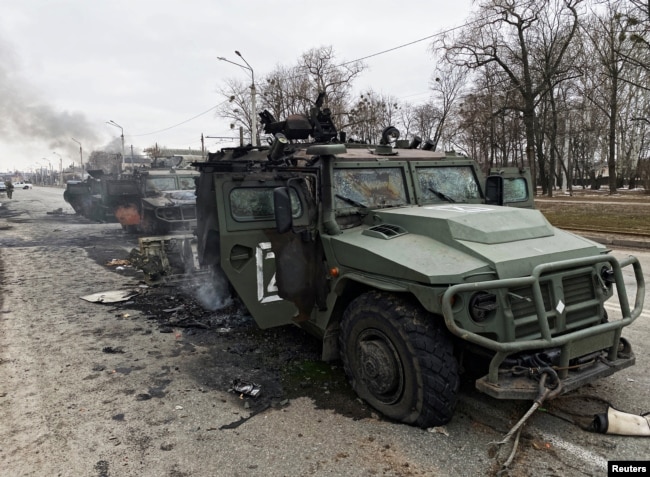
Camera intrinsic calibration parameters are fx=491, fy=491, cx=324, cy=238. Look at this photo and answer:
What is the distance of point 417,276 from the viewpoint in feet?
10.9

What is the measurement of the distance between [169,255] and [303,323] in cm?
453

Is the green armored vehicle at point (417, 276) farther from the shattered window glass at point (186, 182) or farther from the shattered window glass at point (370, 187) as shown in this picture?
the shattered window glass at point (186, 182)

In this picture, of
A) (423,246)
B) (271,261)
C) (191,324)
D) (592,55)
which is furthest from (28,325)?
(592,55)

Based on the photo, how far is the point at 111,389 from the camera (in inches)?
169

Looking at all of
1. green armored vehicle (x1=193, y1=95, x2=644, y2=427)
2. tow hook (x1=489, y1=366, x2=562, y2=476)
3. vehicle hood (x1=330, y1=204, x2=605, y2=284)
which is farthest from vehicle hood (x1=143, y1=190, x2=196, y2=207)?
tow hook (x1=489, y1=366, x2=562, y2=476)

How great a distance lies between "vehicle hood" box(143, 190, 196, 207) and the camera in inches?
520

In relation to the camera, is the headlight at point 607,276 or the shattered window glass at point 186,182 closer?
the headlight at point 607,276

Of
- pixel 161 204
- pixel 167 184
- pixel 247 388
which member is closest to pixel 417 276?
pixel 247 388

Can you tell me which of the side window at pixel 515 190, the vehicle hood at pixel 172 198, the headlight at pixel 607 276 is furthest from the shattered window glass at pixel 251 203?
the vehicle hood at pixel 172 198

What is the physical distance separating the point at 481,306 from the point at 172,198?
11781 mm

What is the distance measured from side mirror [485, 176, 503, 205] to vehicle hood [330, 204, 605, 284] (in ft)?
3.15

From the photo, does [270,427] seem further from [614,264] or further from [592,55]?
[592,55]

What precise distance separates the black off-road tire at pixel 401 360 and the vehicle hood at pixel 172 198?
32.9ft

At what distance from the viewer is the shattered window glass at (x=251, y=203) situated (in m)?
4.59
